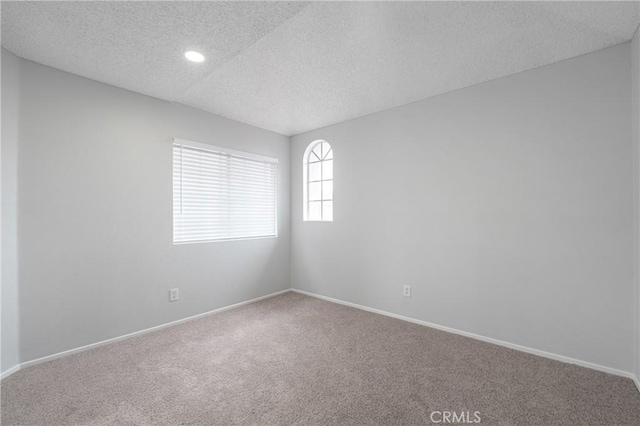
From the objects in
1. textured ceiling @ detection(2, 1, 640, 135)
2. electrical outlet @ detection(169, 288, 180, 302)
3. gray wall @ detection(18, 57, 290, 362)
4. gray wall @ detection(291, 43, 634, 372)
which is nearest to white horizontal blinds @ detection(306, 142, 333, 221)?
gray wall @ detection(291, 43, 634, 372)

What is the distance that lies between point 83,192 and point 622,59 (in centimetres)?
433

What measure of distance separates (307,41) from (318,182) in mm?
2209

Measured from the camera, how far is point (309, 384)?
187cm

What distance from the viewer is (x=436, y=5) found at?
5.22 feet

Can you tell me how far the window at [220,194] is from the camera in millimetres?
3039

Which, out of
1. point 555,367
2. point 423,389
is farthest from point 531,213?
point 423,389

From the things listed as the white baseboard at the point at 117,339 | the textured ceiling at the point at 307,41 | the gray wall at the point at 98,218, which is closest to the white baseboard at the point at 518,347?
the white baseboard at the point at 117,339

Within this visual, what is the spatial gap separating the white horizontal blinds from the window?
537 mm

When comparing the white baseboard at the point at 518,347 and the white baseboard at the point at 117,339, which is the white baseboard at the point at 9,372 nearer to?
the white baseboard at the point at 117,339

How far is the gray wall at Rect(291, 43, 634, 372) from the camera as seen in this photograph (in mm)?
2000

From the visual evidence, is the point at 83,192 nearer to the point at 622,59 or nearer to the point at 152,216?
the point at 152,216

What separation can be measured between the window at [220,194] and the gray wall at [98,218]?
12cm

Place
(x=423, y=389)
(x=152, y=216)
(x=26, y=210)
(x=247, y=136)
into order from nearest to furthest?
(x=423, y=389), (x=26, y=210), (x=152, y=216), (x=247, y=136)

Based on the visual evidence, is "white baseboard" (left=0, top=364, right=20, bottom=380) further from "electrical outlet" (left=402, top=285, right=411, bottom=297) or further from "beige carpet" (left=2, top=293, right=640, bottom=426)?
"electrical outlet" (left=402, top=285, right=411, bottom=297)
